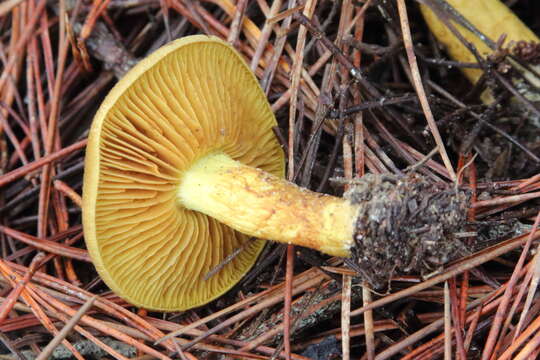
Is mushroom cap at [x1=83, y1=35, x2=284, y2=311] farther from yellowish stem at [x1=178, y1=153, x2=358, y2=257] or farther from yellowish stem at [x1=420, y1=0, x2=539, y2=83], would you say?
yellowish stem at [x1=420, y1=0, x2=539, y2=83]

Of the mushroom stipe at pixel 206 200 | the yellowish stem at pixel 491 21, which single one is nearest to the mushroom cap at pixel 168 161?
the mushroom stipe at pixel 206 200

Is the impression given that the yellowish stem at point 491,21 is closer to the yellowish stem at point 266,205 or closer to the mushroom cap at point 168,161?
the mushroom cap at point 168,161

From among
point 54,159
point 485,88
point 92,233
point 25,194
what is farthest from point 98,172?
point 485,88

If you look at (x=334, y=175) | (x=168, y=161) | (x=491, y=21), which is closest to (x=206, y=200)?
(x=168, y=161)

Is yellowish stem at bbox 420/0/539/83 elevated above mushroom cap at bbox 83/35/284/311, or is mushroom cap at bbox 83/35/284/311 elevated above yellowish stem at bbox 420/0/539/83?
yellowish stem at bbox 420/0/539/83

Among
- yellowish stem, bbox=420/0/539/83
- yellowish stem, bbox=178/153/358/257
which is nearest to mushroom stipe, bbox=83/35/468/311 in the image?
yellowish stem, bbox=178/153/358/257

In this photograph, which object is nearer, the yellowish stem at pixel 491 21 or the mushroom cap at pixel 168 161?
the mushroom cap at pixel 168 161
